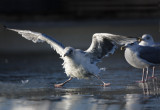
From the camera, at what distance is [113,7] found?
3284cm

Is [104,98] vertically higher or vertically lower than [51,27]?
lower

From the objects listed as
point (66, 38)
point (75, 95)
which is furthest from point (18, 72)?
point (66, 38)

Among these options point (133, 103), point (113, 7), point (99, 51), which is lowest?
point (133, 103)

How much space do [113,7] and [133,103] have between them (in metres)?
23.4

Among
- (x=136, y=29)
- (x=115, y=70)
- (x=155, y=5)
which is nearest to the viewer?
(x=115, y=70)

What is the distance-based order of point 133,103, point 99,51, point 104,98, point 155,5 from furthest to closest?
point 155,5 → point 99,51 → point 104,98 → point 133,103

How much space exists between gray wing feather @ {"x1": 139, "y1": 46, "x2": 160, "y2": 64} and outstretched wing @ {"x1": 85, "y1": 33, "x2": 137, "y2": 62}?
82cm

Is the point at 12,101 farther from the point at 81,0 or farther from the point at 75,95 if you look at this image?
the point at 81,0

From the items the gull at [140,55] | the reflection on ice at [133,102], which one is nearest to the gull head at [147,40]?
the gull at [140,55]

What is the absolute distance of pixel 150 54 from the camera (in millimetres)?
13375

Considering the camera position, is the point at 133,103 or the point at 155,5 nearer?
the point at 133,103

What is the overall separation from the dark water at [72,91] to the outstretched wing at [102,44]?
2.25 ft

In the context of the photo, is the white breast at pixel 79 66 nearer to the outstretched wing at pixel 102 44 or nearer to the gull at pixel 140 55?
the outstretched wing at pixel 102 44

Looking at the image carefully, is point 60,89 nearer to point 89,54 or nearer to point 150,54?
point 89,54
